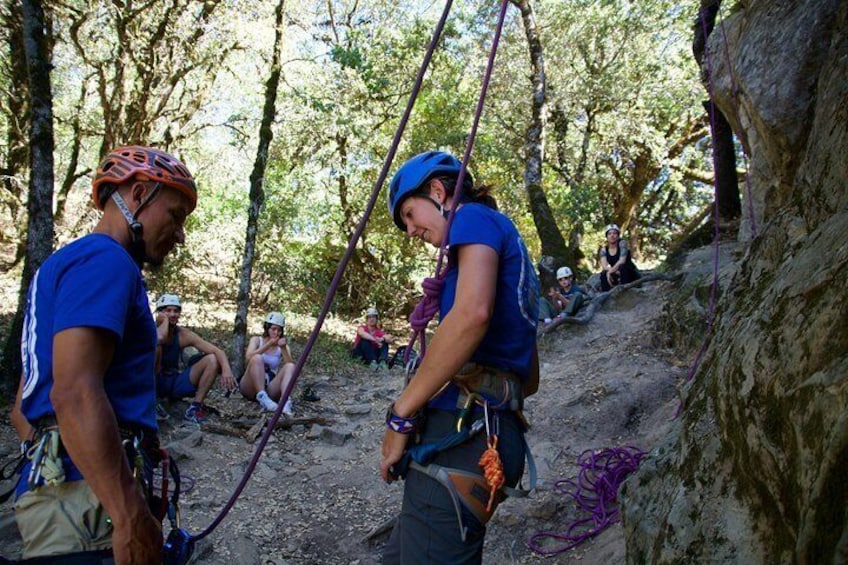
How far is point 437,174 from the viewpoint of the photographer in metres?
2.10

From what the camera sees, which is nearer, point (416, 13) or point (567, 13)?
point (416, 13)

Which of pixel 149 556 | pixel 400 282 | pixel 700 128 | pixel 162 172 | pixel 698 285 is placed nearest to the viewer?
pixel 149 556

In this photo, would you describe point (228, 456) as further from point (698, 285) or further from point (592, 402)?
point (698, 285)

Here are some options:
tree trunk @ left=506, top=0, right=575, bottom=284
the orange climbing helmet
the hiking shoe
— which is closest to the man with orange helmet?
the orange climbing helmet

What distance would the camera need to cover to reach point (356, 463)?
18.4 feet

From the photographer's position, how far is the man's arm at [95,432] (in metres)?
1.45

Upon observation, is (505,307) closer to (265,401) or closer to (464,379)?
(464,379)

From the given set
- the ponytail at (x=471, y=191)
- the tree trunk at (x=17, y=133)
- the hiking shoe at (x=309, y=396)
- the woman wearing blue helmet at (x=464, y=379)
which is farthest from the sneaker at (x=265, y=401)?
the tree trunk at (x=17, y=133)

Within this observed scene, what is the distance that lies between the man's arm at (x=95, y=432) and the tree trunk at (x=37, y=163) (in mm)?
4713

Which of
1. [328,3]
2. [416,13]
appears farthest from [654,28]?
[328,3]

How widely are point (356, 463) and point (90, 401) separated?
172 inches

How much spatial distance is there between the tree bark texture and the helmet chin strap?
31.3 ft

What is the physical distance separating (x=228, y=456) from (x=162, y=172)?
4.32 meters

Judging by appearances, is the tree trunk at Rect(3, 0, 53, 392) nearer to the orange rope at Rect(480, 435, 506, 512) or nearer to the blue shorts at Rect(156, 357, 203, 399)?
the blue shorts at Rect(156, 357, 203, 399)
